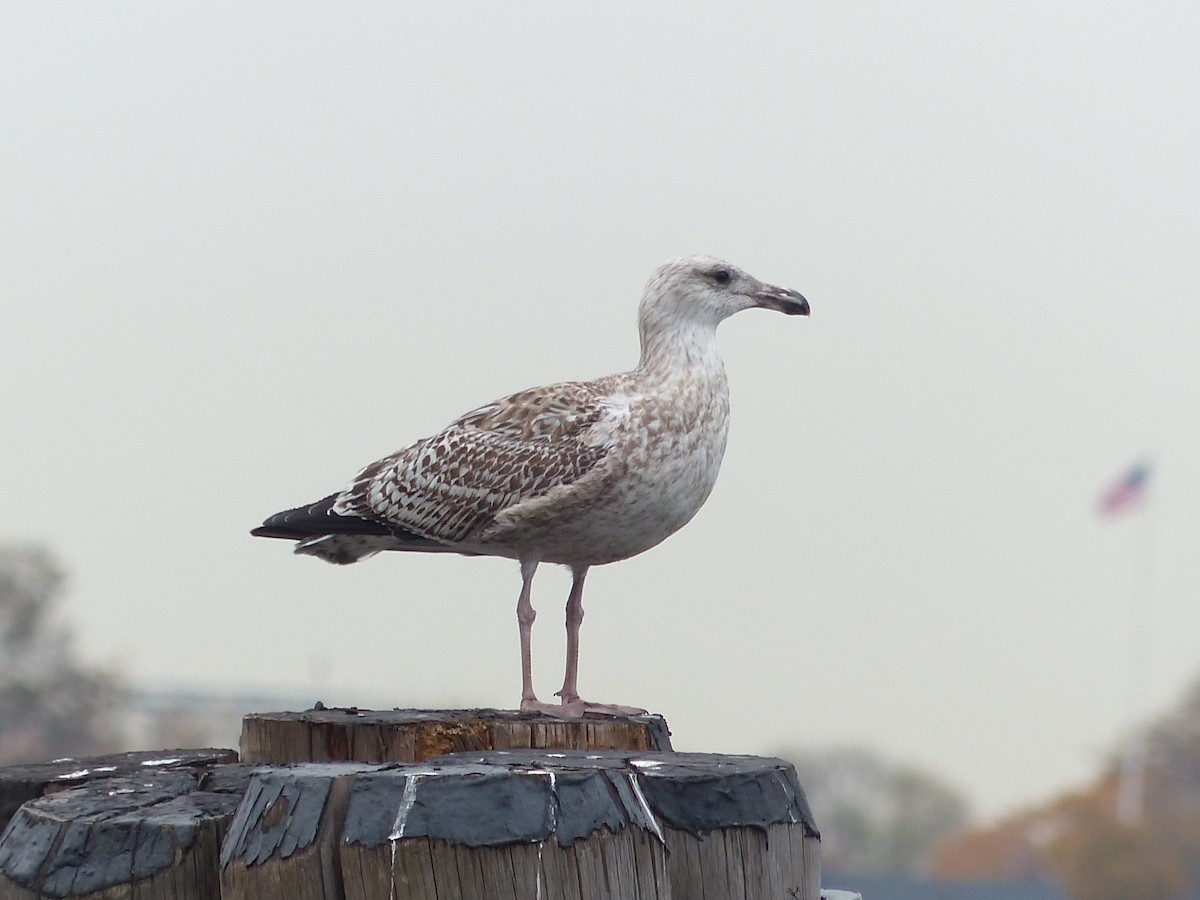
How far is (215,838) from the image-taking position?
4.26 meters

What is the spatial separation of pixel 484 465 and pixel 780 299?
127 cm

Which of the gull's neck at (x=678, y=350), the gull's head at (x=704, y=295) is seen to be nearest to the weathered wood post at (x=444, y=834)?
the gull's neck at (x=678, y=350)

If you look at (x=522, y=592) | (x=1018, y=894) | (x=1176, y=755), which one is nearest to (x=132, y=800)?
(x=522, y=592)

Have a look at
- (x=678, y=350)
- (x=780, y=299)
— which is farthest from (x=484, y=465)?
(x=780, y=299)

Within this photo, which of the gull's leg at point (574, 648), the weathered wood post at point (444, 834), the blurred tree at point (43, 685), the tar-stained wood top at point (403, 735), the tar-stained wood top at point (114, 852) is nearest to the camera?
the weathered wood post at point (444, 834)

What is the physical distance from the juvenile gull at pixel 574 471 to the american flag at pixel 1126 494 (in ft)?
148

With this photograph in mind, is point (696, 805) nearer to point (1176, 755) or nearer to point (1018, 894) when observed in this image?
point (1018, 894)

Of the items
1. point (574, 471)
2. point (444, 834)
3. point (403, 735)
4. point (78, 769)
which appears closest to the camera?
point (444, 834)

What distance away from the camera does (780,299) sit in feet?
24.1

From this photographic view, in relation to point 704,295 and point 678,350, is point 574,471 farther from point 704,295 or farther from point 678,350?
point 704,295

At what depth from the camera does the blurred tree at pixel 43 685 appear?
4138 cm

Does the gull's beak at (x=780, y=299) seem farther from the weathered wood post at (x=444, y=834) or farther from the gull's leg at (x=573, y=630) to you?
the weathered wood post at (x=444, y=834)

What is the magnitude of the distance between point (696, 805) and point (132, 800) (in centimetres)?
135

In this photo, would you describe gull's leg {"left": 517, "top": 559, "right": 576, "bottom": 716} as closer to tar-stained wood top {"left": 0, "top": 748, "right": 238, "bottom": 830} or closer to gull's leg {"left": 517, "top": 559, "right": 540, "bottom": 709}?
gull's leg {"left": 517, "top": 559, "right": 540, "bottom": 709}
